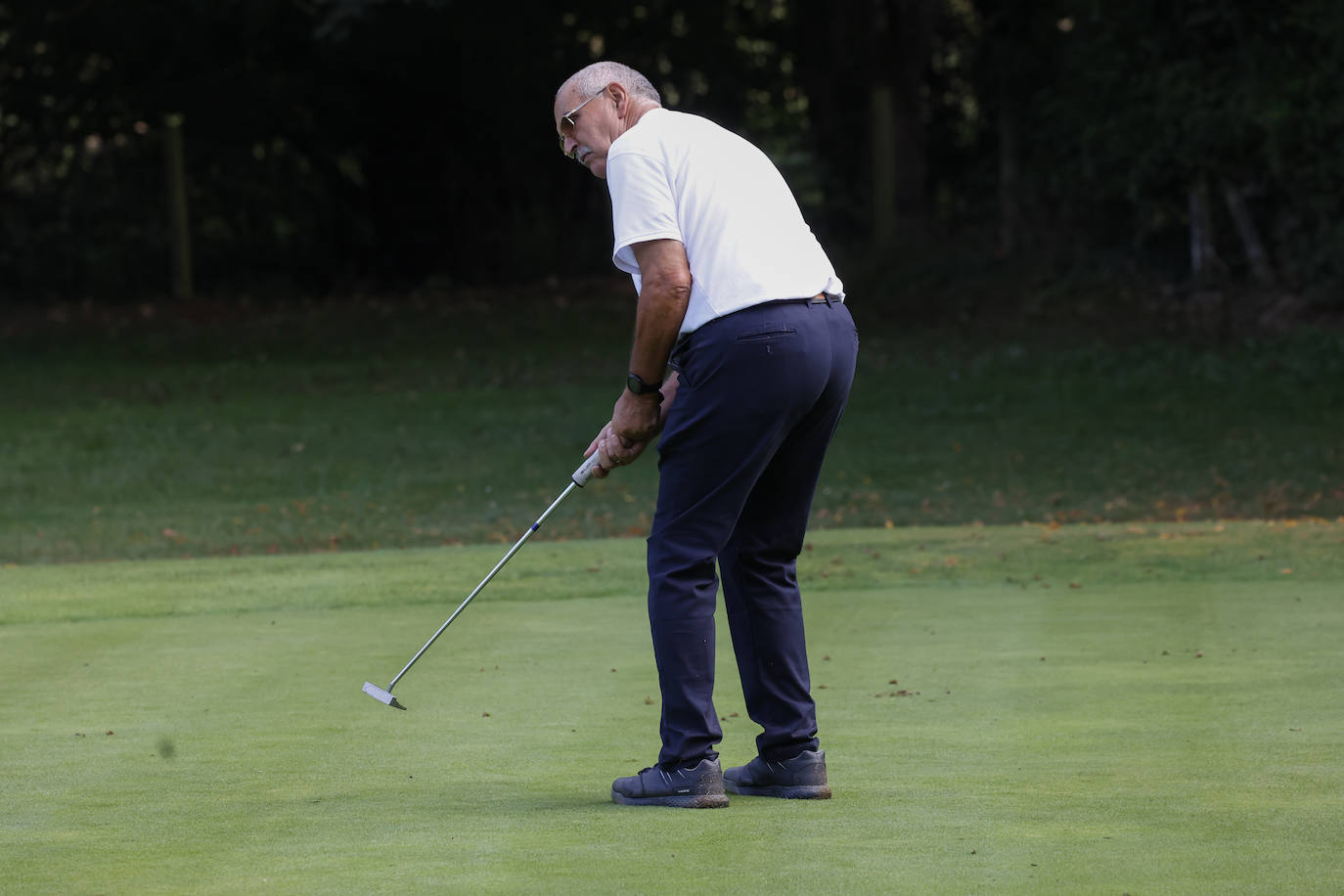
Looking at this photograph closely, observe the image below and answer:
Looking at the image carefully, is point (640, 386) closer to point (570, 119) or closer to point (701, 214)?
point (701, 214)

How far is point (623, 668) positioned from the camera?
543 cm

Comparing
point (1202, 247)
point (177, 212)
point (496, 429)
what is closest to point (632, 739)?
point (496, 429)

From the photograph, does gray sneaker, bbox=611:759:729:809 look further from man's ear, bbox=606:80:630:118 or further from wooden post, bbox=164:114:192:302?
wooden post, bbox=164:114:192:302

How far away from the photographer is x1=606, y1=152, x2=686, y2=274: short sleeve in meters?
3.62

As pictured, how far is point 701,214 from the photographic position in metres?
3.65

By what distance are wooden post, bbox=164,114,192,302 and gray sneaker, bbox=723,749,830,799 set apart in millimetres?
18261

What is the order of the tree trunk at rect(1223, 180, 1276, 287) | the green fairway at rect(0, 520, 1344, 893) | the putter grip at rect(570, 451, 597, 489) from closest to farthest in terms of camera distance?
the green fairway at rect(0, 520, 1344, 893) → the putter grip at rect(570, 451, 597, 489) → the tree trunk at rect(1223, 180, 1276, 287)

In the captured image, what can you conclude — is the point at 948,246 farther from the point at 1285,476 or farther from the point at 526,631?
the point at 526,631

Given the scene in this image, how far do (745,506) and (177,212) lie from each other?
18.3 meters

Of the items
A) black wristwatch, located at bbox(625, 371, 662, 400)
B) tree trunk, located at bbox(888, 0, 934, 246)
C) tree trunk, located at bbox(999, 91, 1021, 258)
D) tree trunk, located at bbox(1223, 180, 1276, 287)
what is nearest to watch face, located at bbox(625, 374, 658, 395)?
black wristwatch, located at bbox(625, 371, 662, 400)

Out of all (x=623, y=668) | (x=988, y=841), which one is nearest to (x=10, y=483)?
(x=623, y=668)

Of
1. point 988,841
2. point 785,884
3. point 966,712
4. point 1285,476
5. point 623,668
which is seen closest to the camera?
point 785,884

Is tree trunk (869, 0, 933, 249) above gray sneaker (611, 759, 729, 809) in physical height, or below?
above

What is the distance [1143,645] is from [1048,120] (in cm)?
1521
